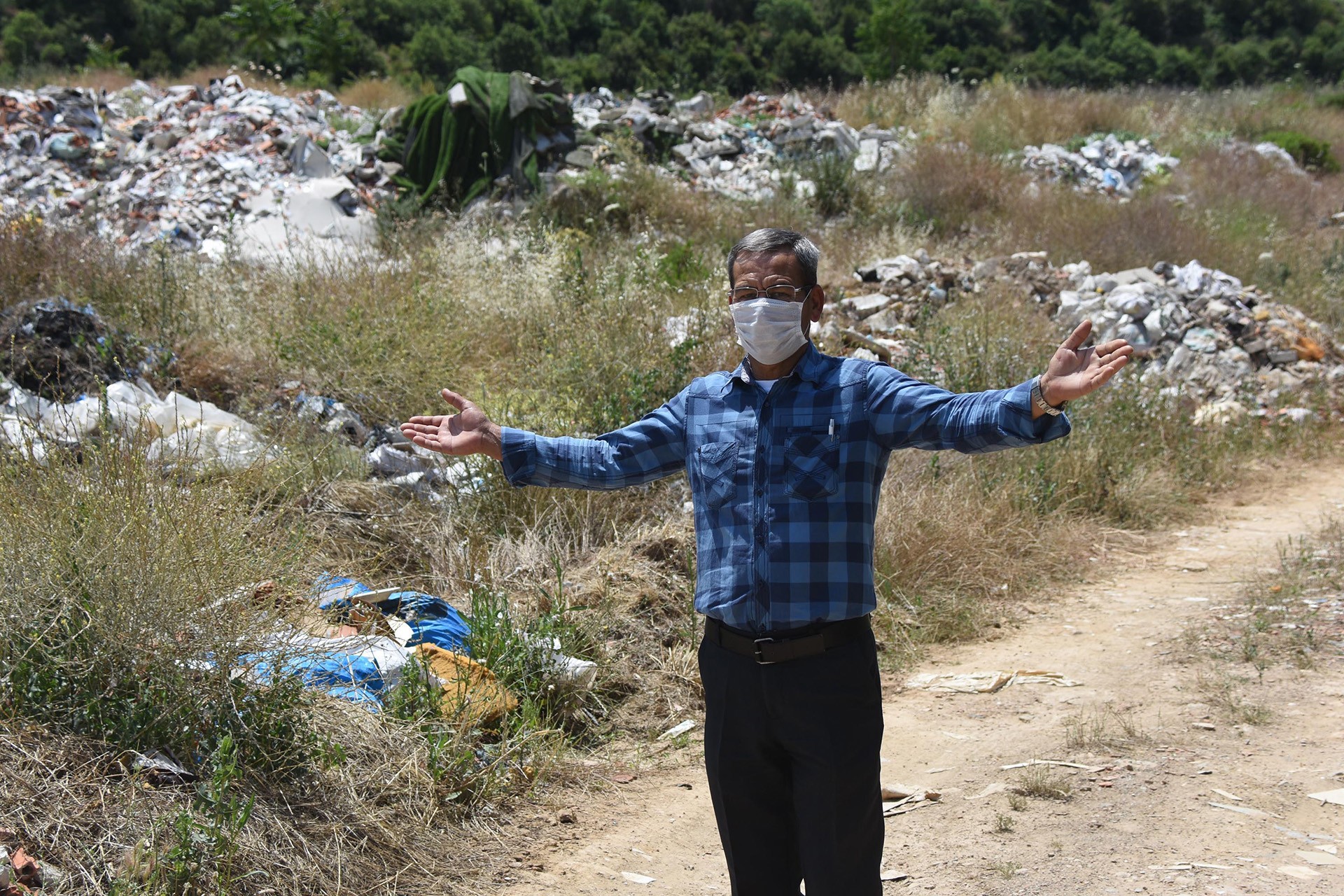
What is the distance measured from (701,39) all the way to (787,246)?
33.3m

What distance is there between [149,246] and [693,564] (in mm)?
5471

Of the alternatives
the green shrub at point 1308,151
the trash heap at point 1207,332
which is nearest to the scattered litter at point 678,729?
the trash heap at point 1207,332

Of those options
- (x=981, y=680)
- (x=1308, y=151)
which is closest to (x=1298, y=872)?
(x=981, y=680)

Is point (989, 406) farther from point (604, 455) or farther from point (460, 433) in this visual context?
point (460, 433)

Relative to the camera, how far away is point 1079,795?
3.78m

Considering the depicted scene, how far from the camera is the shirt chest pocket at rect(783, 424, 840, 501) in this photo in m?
2.33

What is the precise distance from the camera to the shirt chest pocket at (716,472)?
2.42m

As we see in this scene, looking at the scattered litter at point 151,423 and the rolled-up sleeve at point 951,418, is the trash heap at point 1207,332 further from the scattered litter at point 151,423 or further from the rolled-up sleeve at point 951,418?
the rolled-up sleeve at point 951,418

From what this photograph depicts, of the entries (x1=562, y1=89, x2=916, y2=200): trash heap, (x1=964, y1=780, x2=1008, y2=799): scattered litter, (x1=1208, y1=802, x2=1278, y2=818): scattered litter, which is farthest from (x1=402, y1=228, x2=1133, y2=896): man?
(x1=562, y1=89, x2=916, y2=200): trash heap

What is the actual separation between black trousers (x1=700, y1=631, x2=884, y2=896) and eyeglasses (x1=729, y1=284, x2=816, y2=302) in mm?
743

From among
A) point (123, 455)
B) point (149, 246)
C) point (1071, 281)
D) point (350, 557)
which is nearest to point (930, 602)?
point (350, 557)

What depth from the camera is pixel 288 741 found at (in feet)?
10.6

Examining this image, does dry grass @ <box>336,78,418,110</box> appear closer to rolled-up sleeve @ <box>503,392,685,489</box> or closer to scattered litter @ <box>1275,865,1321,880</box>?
rolled-up sleeve @ <box>503,392,685,489</box>

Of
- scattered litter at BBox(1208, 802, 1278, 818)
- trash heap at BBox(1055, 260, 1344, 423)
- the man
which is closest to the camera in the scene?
the man
